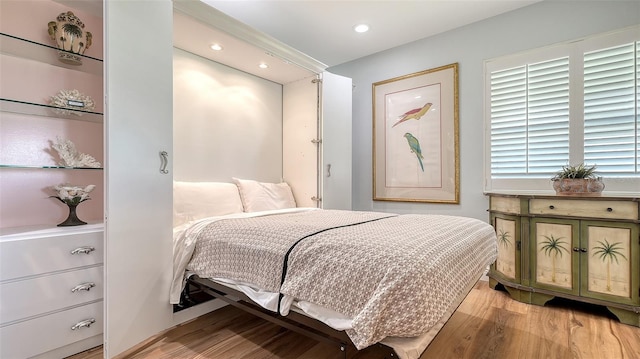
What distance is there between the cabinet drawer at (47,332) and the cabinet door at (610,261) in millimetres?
3372

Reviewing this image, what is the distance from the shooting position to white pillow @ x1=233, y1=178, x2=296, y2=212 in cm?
291

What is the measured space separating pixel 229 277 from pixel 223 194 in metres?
Answer: 1.14

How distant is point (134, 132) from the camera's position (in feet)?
5.79

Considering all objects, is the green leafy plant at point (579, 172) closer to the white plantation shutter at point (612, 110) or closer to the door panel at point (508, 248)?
the white plantation shutter at point (612, 110)

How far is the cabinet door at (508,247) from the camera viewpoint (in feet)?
8.50

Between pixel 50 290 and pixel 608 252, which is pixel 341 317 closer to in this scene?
pixel 50 290

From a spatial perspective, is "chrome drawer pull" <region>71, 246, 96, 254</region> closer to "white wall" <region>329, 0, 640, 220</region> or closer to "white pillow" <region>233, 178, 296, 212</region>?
"white pillow" <region>233, 178, 296, 212</region>

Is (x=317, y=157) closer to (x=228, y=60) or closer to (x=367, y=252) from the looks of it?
(x=228, y=60)

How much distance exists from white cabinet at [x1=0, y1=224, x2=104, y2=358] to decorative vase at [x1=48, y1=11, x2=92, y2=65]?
1.08m

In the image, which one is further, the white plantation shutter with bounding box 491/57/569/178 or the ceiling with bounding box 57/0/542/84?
the white plantation shutter with bounding box 491/57/569/178

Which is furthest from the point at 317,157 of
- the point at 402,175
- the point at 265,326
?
the point at 265,326

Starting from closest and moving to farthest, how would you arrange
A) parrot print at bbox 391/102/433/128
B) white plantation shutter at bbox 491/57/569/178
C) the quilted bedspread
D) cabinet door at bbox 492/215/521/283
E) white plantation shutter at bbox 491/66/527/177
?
1. the quilted bedspread
2. cabinet door at bbox 492/215/521/283
3. white plantation shutter at bbox 491/57/569/178
4. white plantation shutter at bbox 491/66/527/177
5. parrot print at bbox 391/102/433/128

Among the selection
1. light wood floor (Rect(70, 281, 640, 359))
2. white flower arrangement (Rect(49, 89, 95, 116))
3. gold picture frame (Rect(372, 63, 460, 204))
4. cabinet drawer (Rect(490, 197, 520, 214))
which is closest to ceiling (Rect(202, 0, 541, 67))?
gold picture frame (Rect(372, 63, 460, 204))

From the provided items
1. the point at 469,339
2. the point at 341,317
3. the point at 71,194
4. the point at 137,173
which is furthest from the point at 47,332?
the point at 469,339
